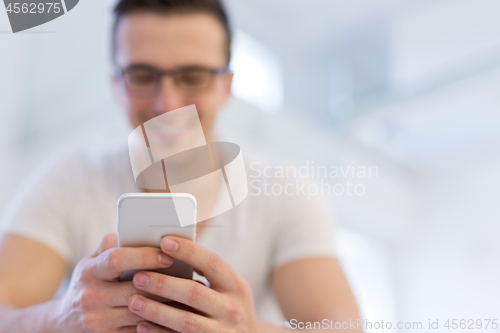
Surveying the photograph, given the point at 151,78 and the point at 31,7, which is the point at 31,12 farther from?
the point at 151,78

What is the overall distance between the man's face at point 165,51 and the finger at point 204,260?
227mm

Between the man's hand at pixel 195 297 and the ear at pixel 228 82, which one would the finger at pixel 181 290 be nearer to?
the man's hand at pixel 195 297

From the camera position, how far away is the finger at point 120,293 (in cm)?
35

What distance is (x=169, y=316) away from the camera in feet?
1.13

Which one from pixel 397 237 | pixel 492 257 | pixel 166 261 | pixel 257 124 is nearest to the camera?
pixel 166 261

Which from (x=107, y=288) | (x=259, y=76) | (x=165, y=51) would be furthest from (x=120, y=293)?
(x=259, y=76)

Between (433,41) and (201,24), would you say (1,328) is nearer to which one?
(201,24)

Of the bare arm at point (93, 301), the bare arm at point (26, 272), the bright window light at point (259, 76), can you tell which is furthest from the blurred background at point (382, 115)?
the bare arm at point (93, 301)

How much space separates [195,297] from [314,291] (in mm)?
232

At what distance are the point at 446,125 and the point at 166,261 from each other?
81cm

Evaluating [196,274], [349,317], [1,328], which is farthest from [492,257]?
[1,328]

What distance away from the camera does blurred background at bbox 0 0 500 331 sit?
0.67 metres

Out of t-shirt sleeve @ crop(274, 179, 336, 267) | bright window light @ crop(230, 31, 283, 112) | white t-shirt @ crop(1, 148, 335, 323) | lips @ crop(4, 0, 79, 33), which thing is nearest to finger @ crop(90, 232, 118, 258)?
white t-shirt @ crop(1, 148, 335, 323)

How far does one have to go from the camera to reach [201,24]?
1.73ft
